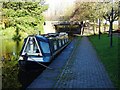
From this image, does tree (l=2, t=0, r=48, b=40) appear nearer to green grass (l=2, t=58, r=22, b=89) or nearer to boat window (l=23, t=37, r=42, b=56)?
boat window (l=23, t=37, r=42, b=56)

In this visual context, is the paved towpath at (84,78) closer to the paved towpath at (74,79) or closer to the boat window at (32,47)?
the paved towpath at (74,79)

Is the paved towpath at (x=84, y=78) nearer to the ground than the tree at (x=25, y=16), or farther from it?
nearer to the ground

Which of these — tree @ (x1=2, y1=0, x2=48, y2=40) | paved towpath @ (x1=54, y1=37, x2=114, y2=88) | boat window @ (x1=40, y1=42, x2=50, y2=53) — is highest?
tree @ (x1=2, y1=0, x2=48, y2=40)

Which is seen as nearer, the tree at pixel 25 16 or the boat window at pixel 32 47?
the boat window at pixel 32 47

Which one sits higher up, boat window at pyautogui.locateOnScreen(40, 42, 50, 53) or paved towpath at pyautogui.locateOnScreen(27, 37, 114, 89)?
boat window at pyautogui.locateOnScreen(40, 42, 50, 53)

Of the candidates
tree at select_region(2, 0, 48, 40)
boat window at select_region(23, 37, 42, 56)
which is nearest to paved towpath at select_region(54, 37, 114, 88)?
boat window at select_region(23, 37, 42, 56)

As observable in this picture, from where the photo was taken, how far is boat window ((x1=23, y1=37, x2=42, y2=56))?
15.4 metres

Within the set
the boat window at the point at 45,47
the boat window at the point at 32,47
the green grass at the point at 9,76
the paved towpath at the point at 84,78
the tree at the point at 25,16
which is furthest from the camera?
the tree at the point at 25,16

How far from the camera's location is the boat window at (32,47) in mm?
15359

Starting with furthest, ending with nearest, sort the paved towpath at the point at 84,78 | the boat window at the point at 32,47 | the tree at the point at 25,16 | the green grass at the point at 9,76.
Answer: the tree at the point at 25,16
the boat window at the point at 32,47
the paved towpath at the point at 84,78
the green grass at the point at 9,76

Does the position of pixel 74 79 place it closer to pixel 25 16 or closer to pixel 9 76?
pixel 9 76

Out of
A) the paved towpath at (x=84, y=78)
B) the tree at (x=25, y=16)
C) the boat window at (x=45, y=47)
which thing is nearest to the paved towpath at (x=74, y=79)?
the paved towpath at (x=84, y=78)

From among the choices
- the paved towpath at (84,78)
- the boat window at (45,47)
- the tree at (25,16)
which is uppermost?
the tree at (25,16)

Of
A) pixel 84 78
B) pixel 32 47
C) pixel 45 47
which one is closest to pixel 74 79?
pixel 84 78
